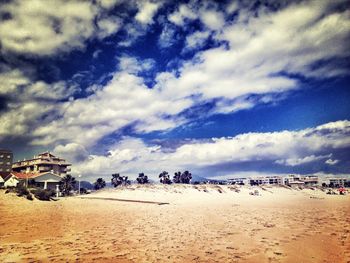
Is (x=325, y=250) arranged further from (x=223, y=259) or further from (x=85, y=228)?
(x=85, y=228)

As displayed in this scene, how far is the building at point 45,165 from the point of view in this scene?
3246 inches

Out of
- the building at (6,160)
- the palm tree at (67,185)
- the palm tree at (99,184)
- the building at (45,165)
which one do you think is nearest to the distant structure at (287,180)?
the palm tree at (99,184)

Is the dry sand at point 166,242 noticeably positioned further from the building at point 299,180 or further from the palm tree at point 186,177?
the building at point 299,180

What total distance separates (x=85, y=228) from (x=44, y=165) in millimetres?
73943

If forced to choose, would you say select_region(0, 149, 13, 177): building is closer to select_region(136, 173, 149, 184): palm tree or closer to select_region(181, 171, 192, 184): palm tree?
select_region(136, 173, 149, 184): palm tree

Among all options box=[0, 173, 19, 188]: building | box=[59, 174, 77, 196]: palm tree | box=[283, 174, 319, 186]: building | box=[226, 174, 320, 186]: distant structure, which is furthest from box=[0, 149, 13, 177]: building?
box=[283, 174, 319, 186]: building

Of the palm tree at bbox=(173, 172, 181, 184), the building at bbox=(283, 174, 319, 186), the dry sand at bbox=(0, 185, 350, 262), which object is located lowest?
the building at bbox=(283, 174, 319, 186)

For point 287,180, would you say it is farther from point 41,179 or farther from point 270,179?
point 41,179

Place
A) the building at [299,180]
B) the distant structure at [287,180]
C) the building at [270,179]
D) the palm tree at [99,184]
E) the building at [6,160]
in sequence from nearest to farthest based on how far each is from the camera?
the palm tree at [99,184]
the building at [6,160]
the building at [299,180]
the distant structure at [287,180]
the building at [270,179]

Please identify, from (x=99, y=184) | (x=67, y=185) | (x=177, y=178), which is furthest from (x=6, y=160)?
(x=177, y=178)

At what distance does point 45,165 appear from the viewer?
271ft

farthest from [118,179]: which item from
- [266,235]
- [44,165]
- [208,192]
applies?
[266,235]

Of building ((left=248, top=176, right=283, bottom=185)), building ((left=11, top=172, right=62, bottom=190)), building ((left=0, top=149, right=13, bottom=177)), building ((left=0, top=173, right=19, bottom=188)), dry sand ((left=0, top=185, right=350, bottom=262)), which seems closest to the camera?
dry sand ((left=0, top=185, right=350, bottom=262))

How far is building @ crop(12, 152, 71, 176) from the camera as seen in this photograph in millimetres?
82438
